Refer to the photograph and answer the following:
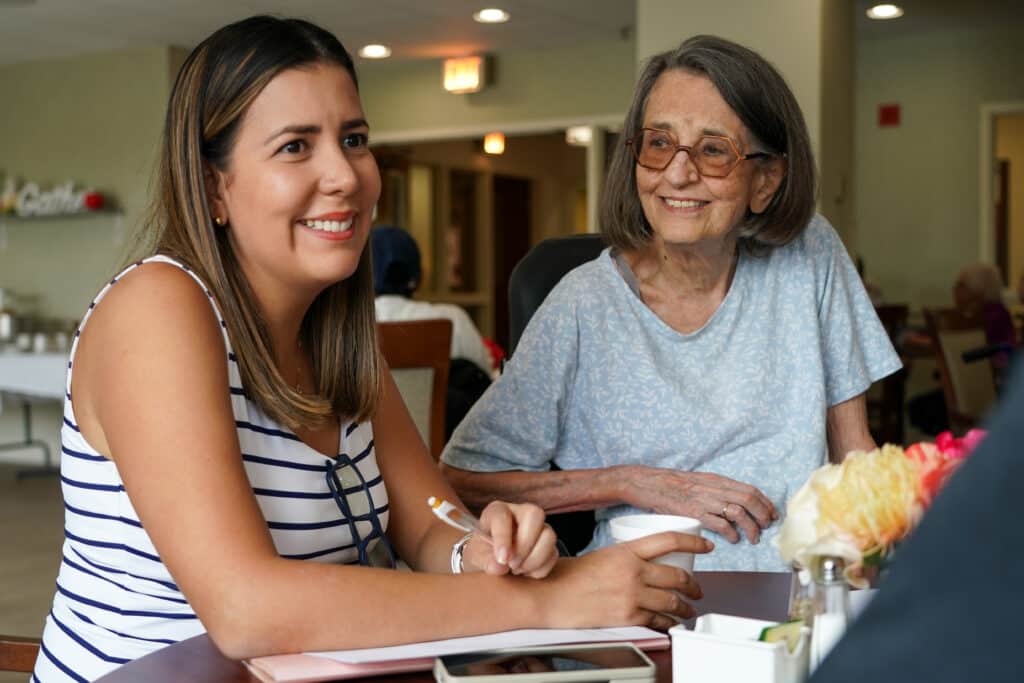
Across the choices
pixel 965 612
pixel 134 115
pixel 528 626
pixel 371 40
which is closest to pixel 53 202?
pixel 134 115

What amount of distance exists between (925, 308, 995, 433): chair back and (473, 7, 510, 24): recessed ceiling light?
11.3ft

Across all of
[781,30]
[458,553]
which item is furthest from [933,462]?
[781,30]

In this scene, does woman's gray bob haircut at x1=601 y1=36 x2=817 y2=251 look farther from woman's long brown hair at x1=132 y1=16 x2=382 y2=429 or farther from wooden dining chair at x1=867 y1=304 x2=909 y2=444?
wooden dining chair at x1=867 y1=304 x2=909 y2=444

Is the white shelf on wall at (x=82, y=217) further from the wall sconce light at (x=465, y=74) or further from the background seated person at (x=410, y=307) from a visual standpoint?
the background seated person at (x=410, y=307)

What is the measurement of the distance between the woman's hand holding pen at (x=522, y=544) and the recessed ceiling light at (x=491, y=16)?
5940 mm

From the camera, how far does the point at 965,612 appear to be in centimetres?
30

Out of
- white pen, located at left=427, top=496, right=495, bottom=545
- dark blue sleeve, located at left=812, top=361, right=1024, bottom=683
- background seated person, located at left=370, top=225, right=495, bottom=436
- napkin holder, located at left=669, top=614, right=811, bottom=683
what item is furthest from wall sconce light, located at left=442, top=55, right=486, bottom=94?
dark blue sleeve, located at left=812, top=361, right=1024, bottom=683

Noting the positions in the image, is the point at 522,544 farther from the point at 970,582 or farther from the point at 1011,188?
the point at 1011,188

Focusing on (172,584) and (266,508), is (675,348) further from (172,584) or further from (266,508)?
(172,584)

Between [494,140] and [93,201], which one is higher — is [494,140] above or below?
above

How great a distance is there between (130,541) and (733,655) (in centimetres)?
71

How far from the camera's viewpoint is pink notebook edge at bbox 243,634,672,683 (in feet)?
3.11

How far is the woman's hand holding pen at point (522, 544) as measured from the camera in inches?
44.4

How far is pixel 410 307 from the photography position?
3.83 m
